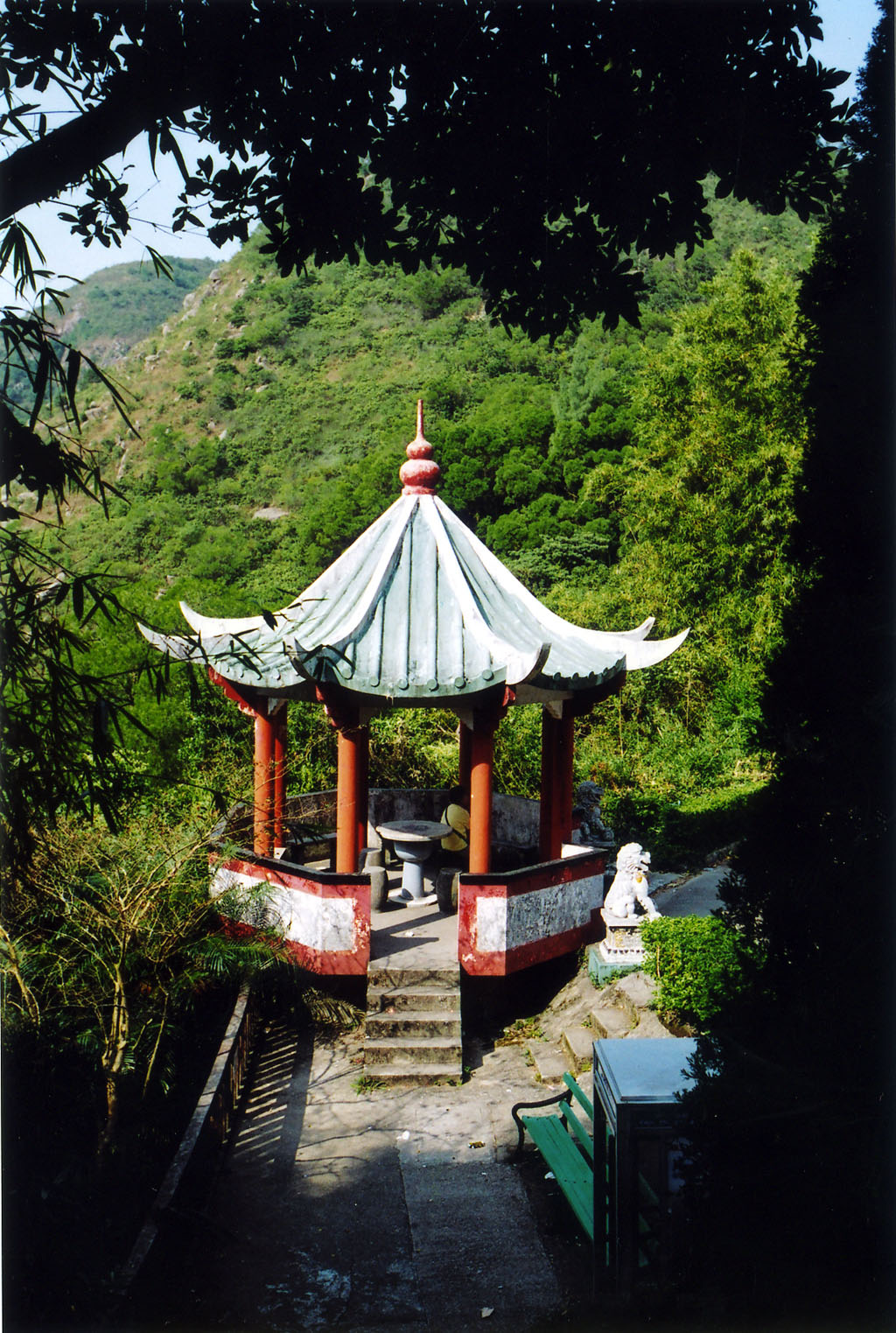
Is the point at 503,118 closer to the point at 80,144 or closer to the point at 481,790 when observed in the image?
the point at 80,144

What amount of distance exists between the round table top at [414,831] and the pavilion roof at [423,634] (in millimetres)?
1321

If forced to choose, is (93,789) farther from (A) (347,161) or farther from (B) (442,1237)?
(B) (442,1237)

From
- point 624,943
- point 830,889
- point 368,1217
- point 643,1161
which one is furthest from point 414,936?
point 830,889

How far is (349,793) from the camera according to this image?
846 cm

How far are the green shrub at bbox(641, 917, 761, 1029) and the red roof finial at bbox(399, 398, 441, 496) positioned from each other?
14.4 ft


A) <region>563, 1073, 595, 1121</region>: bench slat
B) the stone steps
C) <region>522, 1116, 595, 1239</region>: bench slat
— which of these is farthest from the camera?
the stone steps

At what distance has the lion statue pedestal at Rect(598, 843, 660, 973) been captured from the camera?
8289mm

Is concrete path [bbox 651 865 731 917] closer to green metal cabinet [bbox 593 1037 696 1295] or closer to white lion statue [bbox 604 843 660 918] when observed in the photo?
white lion statue [bbox 604 843 660 918]

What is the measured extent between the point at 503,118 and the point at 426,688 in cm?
452

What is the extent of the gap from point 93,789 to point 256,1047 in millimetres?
5792

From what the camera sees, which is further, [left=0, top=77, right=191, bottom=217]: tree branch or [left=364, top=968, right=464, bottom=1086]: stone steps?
[left=364, top=968, right=464, bottom=1086]: stone steps

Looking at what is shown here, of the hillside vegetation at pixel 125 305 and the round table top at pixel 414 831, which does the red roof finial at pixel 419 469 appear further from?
the hillside vegetation at pixel 125 305

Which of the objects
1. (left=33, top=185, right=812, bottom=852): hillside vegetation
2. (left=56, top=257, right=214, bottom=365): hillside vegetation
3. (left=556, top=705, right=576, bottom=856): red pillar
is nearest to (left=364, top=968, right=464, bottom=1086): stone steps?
(left=556, top=705, right=576, bottom=856): red pillar

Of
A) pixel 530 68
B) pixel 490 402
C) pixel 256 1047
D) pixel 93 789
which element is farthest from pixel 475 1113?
pixel 490 402
